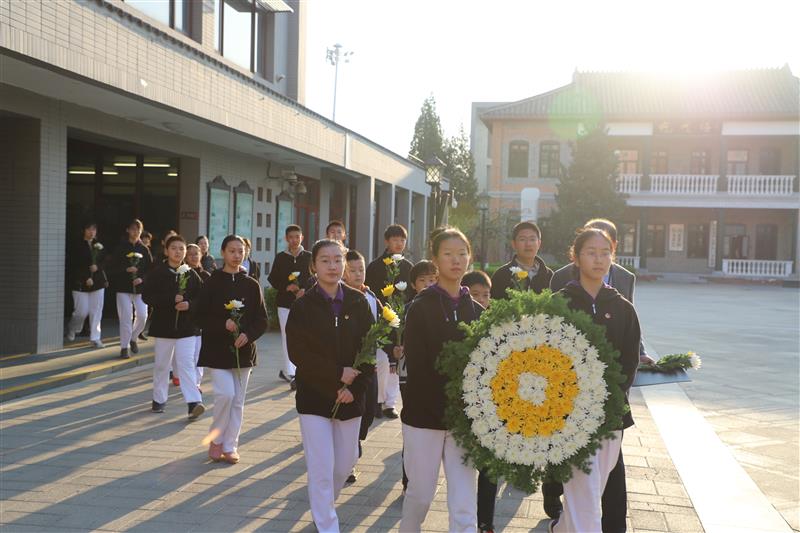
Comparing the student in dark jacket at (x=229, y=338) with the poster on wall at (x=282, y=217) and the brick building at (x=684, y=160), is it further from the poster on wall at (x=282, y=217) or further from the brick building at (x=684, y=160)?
the brick building at (x=684, y=160)

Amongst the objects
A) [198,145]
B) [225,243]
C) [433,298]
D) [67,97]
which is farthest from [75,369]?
[433,298]

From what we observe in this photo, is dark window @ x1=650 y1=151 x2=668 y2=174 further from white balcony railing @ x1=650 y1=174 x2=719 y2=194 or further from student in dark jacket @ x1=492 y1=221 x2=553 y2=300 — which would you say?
student in dark jacket @ x1=492 y1=221 x2=553 y2=300

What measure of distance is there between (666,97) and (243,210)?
35480 mm

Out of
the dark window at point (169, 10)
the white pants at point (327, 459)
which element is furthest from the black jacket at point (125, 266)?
the white pants at point (327, 459)

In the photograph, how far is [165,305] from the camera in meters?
8.28

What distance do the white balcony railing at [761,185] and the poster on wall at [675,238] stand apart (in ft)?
12.4

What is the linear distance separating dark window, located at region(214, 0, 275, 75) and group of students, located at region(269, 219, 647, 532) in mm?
13802

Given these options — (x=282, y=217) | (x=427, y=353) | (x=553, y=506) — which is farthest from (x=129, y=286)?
(x=282, y=217)

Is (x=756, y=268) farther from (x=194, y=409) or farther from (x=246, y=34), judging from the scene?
(x=194, y=409)

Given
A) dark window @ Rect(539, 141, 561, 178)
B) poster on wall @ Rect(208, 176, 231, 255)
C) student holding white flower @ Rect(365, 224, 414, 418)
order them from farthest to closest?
dark window @ Rect(539, 141, 561, 178) → poster on wall @ Rect(208, 176, 231, 255) → student holding white flower @ Rect(365, 224, 414, 418)

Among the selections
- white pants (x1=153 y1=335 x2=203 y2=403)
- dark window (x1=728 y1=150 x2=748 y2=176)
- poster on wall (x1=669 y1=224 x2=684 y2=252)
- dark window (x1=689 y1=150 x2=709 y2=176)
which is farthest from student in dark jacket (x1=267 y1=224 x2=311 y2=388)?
dark window (x1=728 y1=150 x2=748 y2=176)

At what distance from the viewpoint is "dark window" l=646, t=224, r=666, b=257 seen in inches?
1816

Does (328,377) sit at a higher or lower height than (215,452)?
higher

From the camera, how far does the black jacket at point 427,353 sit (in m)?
4.14
